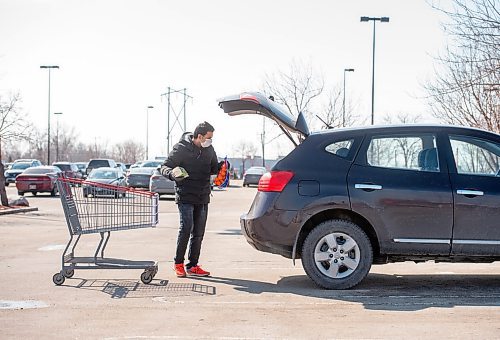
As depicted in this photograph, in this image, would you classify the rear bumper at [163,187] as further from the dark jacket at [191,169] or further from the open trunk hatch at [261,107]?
the open trunk hatch at [261,107]

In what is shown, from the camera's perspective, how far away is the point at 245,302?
7.46 m

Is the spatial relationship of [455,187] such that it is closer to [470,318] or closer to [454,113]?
[470,318]

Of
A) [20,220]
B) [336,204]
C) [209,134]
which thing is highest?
[209,134]

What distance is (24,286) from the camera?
845 centimetres

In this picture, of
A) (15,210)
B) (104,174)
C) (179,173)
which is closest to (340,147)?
(179,173)

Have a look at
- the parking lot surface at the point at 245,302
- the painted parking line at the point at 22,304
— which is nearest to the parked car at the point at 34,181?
the parking lot surface at the point at 245,302

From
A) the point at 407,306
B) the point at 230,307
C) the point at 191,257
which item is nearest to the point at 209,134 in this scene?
the point at 191,257

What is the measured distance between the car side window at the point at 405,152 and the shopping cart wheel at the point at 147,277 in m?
2.87

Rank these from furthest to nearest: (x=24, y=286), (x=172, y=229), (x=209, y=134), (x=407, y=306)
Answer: (x=172, y=229) < (x=209, y=134) < (x=24, y=286) < (x=407, y=306)

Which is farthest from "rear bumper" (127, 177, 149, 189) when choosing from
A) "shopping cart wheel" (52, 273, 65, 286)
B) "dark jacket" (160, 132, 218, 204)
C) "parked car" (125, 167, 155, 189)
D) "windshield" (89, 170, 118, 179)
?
"shopping cart wheel" (52, 273, 65, 286)

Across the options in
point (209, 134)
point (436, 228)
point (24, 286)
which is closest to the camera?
point (436, 228)

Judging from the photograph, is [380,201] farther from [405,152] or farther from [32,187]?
[32,187]

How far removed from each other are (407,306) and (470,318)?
2.41ft

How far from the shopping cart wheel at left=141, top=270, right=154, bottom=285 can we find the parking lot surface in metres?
0.10
